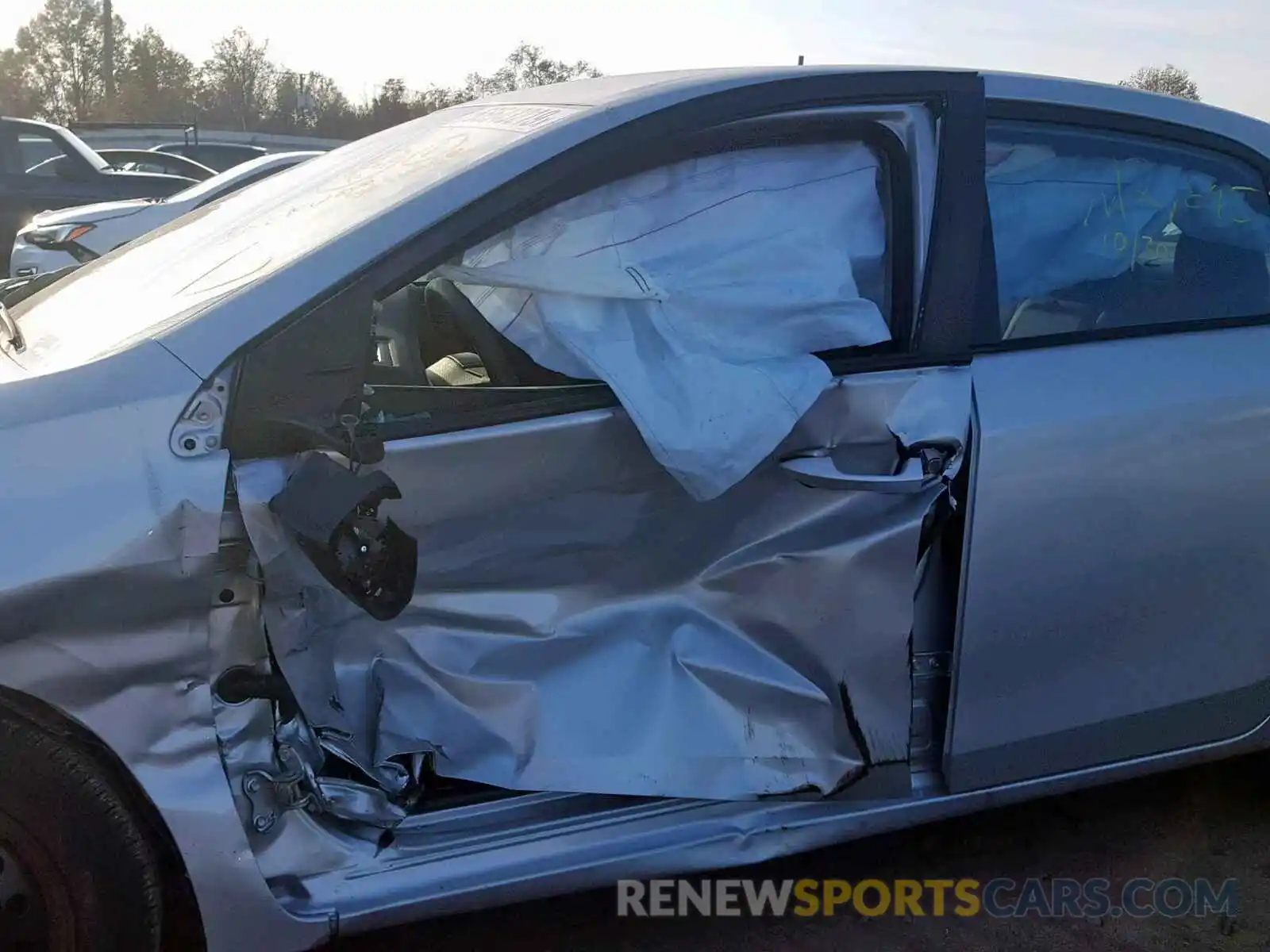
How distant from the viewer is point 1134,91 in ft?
8.29

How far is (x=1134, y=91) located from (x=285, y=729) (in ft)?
6.97

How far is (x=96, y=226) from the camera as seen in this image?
21.7ft

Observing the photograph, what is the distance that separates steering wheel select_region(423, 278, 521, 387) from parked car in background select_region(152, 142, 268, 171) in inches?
630

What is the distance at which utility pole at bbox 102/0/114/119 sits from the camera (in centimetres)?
3671

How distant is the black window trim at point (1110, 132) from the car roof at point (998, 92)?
11 millimetres

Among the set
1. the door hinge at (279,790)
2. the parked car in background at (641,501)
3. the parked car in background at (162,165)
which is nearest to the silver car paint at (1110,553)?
the parked car in background at (641,501)

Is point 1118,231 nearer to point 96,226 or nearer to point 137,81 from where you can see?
point 96,226

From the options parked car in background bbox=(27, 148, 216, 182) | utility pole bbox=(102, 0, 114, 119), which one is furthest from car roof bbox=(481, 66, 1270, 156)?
utility pole bbox=(102, 0, 114, 119)

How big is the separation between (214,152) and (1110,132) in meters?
18.0

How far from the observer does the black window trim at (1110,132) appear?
7.68 ft

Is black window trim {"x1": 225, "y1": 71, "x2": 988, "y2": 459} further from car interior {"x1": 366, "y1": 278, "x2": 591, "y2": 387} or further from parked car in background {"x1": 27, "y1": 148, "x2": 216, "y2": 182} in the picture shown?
parked car in background {"x1": 27, "y1": 148, "x2": 216, "y2": 182}

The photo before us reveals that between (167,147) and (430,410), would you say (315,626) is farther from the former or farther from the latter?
(167,147)

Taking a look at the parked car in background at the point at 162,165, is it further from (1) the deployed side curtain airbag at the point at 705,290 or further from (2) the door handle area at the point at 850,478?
(2) the door handle area at the point at 850,478

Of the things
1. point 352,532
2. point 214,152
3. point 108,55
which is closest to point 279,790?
point 352,532
